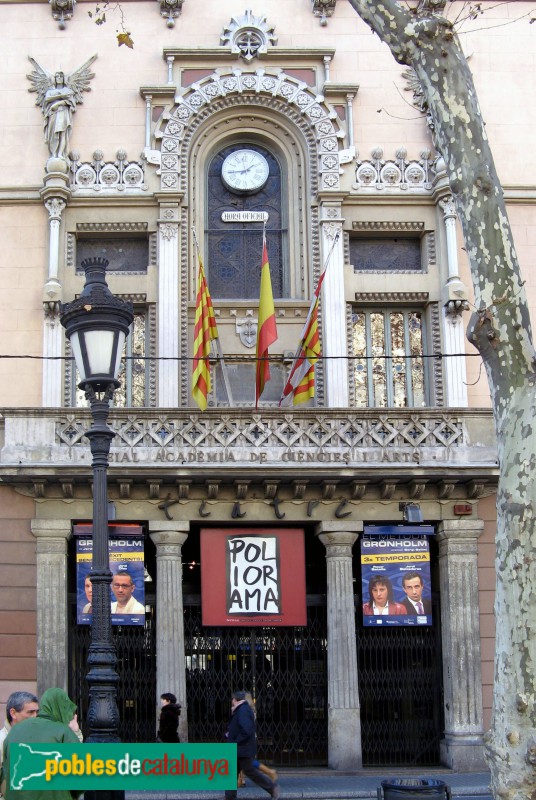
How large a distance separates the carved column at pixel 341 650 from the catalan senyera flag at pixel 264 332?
9.99 feet

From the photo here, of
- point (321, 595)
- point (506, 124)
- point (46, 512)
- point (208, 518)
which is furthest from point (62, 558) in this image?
point (506, 124)

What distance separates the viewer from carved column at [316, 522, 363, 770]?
70.5 feet

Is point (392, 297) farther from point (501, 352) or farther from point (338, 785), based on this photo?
point (501, 352)

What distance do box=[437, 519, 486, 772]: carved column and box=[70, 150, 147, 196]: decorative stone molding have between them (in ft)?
30.8

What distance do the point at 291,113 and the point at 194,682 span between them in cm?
1186

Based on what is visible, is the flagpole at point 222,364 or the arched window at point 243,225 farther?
the arched window at point 243,225

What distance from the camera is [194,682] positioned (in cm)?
2227

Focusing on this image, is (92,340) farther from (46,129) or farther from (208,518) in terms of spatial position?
(46,129)

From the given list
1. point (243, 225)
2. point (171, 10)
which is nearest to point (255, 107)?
point (243, 225)

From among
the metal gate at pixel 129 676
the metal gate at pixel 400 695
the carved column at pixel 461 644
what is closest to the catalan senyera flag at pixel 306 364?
the carved column at pixel 461 644

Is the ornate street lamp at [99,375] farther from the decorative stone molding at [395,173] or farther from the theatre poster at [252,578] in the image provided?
the decorative stone molding at [395,173]

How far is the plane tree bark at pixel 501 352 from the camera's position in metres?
10.3

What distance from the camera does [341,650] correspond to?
2186 cm

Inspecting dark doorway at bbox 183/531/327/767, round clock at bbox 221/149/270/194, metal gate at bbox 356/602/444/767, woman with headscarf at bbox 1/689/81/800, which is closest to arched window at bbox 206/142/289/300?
round clock at bbox 221/149/270/194
